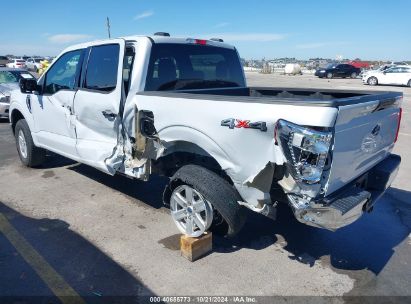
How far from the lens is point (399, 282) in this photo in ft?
10.6

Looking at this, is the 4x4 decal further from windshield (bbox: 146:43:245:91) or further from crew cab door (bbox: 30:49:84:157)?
crew cab door (bbox: 30:49:84:157)

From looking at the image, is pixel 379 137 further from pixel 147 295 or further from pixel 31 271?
pixel 31 271

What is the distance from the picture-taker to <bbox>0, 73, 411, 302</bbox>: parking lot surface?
313 cm

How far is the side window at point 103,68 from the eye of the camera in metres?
4.29

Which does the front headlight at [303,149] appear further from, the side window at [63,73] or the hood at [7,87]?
the hood at [7,87]

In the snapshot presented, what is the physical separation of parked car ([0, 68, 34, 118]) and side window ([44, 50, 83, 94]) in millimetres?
5397

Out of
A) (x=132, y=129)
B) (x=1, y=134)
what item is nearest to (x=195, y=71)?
(x=132, y=129)

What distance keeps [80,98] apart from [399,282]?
4.07 metres

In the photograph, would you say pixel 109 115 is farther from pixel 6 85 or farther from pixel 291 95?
pixel 6 85

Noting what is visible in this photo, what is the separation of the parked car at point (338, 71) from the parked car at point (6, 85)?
30.5m

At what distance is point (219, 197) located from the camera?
3.28m

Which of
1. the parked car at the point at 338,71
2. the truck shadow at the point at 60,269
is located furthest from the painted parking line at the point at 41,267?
the parked car at the point at 338,71

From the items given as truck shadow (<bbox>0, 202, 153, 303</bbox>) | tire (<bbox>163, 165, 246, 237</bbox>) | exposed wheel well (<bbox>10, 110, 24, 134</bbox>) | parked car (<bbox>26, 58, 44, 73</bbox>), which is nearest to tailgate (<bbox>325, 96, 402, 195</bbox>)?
tire (<bbox>163, 165, 246, 237</bbox>)

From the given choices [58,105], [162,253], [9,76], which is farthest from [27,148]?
[9,76]
